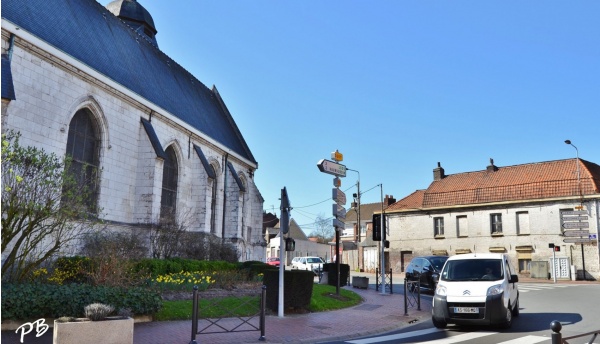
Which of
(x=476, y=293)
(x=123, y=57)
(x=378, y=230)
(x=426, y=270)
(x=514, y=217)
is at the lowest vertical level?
(x=476, y=293)

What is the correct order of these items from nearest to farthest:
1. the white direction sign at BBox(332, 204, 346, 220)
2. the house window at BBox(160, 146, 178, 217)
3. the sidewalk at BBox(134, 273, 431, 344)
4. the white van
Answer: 1. the sidewalk at BBox(134, 273, 431, 344)
2. the white van
3. the white direction sign at BBox(332, 204, 346, 220)
4. the house window at BBox(160, 146, 178, 217)

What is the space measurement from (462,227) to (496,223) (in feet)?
8.59

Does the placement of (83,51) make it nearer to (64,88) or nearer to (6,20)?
(64,88)

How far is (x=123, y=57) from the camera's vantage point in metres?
20.7

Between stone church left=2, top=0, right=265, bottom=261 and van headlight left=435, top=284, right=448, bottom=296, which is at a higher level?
stone church left=2, top=0, right=265, bottom=261

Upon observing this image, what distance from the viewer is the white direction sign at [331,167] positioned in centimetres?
1462

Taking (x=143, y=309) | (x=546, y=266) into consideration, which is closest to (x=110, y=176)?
(x=143, y=309)

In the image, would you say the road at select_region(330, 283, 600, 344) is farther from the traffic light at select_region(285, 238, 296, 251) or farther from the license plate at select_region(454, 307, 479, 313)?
the traffic light at select_region(285, 238, 296, 251)

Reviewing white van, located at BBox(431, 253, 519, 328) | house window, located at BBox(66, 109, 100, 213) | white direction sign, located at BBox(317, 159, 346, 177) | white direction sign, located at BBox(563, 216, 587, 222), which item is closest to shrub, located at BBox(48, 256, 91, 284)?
house window, located at BBox(66, 109, 100, 213)

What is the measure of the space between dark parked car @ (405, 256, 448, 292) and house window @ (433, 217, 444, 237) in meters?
19.1

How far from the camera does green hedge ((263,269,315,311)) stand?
12430 mm

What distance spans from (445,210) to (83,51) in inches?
1157

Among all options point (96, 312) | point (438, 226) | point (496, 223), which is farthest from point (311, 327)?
point (438, 226)

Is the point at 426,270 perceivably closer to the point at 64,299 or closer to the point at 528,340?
the point at 528,340
